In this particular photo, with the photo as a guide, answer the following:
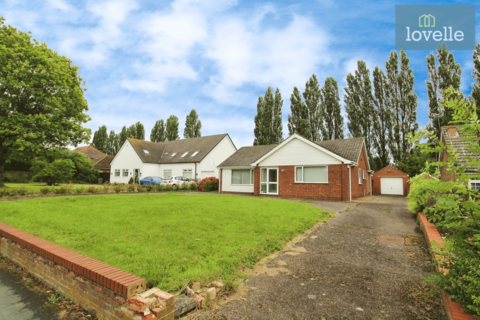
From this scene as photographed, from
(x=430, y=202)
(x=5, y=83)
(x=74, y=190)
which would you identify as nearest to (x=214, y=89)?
(x=74, y=190)

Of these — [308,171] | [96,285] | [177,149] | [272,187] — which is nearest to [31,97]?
[272,187]

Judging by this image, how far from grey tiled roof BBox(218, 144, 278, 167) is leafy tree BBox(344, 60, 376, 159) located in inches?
605

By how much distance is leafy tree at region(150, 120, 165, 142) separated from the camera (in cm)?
5996

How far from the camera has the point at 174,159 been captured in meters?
34.8

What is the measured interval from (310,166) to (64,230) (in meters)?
16.3

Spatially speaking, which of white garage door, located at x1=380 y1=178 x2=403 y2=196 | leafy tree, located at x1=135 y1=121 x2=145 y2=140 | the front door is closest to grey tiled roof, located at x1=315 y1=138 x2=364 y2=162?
the front door

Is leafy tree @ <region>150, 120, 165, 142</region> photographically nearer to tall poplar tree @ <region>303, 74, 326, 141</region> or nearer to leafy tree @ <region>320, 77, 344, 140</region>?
tall poplar tree @ <region>303, 74, 326, 141</region>

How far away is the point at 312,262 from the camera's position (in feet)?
16.4

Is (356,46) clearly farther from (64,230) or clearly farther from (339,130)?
(339,130)

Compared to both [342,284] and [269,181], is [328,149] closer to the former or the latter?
[269,181]

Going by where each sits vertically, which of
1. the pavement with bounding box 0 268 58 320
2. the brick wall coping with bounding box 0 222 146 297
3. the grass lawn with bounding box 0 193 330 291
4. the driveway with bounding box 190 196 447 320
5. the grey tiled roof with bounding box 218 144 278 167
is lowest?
the pavement with bounding box 0 268 58 320

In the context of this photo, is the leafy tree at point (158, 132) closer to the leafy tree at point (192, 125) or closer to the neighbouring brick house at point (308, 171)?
the leafy tree at point (192, 125)

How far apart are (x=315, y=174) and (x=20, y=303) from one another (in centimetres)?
1779

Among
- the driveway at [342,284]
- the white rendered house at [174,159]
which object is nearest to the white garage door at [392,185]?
the white rendered house at [174,159]
